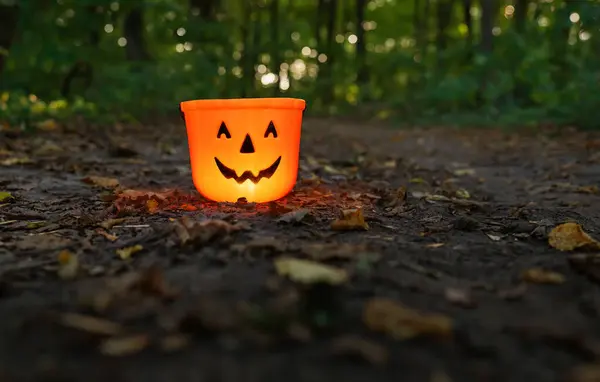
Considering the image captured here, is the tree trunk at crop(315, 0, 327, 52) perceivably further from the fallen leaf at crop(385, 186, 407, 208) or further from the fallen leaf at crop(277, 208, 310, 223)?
the fallen leaf at crop(277, 208, 310, 223)

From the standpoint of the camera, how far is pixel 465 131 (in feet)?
24.7

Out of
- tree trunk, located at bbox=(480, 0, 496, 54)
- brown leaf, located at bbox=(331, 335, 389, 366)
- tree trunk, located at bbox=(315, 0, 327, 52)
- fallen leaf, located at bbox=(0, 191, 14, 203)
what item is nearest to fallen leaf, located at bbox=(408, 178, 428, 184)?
fallen leaf, located at bbox=(0, 191, 14, 203)

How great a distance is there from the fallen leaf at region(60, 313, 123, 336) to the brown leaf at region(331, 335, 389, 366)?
51cm

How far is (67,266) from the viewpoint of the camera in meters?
1.67

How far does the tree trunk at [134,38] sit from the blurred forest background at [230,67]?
20 millimetres

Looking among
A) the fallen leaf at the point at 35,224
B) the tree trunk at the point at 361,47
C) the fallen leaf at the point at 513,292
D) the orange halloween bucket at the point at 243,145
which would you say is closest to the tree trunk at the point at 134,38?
the tree trunk at the point at 361,47

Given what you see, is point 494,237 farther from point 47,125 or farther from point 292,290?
point 47,125

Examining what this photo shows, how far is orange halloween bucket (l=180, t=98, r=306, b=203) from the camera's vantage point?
267 cm

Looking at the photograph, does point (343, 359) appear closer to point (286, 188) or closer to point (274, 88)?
point (286, 188)

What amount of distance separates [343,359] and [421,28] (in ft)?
46.2

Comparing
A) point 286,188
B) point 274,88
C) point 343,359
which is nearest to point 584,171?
point 286,188

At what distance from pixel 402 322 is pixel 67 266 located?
40.4 inches

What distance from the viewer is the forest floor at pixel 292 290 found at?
1170mm

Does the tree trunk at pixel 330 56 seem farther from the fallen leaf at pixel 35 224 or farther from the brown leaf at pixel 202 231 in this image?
the brown leaf at pixel 202 231
